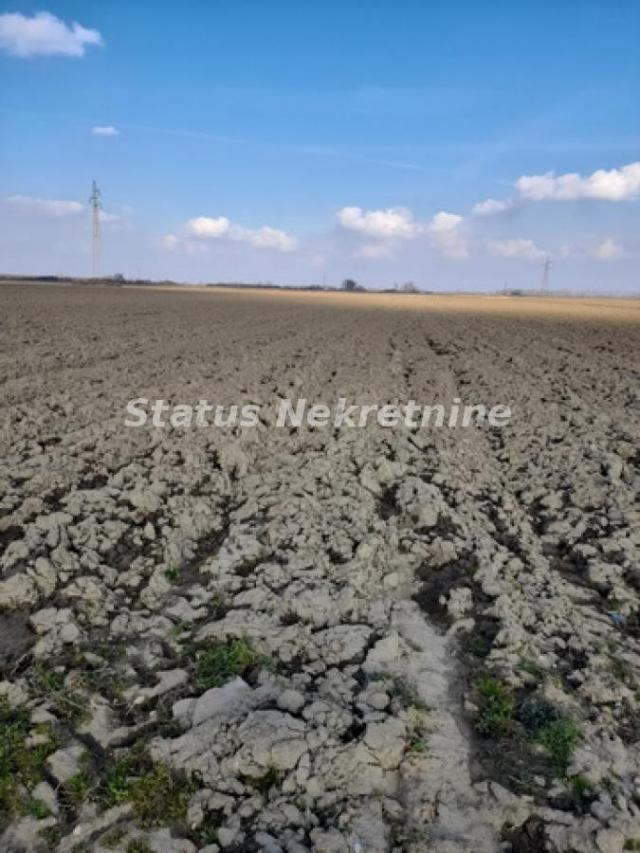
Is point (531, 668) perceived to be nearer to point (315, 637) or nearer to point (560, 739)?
point (560, 739)

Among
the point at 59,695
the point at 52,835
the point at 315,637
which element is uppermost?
the point at 315,637

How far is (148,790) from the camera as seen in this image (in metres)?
3.07

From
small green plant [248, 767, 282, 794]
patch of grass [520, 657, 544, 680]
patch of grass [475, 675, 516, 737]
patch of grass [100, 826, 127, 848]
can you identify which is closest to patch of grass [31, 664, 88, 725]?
patch of grass [100, 826, 127, 848]

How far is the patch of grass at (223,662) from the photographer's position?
3.86 meters

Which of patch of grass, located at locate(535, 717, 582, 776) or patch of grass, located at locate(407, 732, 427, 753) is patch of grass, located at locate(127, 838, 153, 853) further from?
patch of grass, located at locate(535, 717, 582, 776)

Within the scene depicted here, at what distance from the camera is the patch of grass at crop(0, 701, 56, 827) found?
3.01m

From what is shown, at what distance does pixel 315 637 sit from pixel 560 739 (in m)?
1.54

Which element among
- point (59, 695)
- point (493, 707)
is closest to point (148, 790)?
point (59, 695)

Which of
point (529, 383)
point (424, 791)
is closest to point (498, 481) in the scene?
point (424, 791)

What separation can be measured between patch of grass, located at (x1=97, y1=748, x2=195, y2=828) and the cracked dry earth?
1cm

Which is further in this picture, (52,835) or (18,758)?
(18,758)

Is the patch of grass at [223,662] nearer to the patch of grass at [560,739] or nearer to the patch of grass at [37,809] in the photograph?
the patch of grass at [37,809]

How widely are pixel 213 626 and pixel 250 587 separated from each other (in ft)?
1.91

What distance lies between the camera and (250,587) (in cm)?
493
